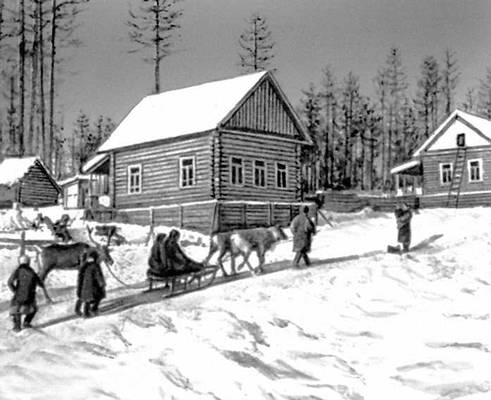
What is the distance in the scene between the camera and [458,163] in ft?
134

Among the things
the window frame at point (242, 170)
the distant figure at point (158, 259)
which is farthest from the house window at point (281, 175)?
the distant figure at point (158, 259)

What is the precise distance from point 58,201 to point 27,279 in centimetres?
3501

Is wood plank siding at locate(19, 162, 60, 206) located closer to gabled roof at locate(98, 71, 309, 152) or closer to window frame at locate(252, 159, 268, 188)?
gabled roof at locate(98, 71, 309, 152)

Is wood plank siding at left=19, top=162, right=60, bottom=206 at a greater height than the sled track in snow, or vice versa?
wood plank siding at left=19, top=162, right=60, bottom=206

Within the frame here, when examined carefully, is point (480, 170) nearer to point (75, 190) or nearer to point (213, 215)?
point (213, 215)

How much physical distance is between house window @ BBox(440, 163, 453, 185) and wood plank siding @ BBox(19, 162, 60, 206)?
22.5m

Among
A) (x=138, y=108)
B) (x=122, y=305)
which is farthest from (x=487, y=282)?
(x=138, y=108)

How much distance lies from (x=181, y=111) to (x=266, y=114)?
3625mm

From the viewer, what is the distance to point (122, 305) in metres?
15.2

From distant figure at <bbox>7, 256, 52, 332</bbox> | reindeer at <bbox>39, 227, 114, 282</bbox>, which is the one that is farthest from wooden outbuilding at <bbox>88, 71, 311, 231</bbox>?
distant figure at <bbox>7, 256, 52, 332</bbox>

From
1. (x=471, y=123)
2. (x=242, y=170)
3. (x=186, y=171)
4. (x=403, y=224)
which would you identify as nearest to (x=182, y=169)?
(x=186, y=171)

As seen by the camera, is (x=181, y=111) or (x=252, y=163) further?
(x=181, y=111)

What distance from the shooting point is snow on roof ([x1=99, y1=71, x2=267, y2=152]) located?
29.0 m

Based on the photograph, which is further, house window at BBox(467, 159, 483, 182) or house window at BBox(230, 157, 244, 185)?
house window at BBox(467, 159, 483, 182)
